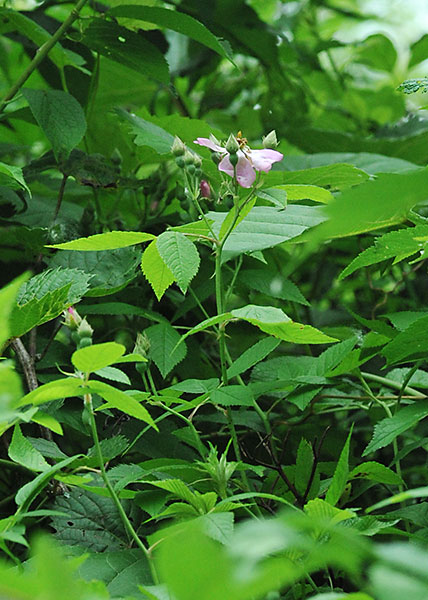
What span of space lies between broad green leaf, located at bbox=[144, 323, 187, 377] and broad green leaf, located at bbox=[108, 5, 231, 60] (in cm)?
40

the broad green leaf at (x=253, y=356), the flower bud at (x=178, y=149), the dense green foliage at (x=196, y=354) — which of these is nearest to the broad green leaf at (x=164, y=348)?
the dense green foliage at (x=196, y=354)

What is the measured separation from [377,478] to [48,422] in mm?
315

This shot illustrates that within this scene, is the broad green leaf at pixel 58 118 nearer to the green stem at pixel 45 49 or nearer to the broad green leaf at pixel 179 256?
the green stem at pixel 45 49

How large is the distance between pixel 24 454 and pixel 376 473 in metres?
0.32

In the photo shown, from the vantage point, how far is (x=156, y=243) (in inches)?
24.2

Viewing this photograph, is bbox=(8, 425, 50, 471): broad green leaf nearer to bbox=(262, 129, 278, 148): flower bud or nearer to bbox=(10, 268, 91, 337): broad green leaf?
bbox=(10, 268, 91, 337): broad green leaf

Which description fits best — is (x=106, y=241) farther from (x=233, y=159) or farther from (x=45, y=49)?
(x=45, y=49)

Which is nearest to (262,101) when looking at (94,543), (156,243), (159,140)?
(159,140)

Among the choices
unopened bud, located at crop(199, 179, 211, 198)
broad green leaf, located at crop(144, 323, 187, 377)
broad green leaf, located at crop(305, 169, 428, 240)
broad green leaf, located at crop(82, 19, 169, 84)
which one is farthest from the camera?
broad green leaf, located at crop(82, 19, 169, 84)

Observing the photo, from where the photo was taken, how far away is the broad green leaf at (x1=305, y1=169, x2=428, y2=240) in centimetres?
33

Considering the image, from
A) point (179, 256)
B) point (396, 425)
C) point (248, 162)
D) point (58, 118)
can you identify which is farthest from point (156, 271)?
point (58, 118)

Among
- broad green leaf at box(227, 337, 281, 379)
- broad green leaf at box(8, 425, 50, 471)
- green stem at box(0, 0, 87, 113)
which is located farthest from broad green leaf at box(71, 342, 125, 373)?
green stem at box(0, 0, 87, 113)

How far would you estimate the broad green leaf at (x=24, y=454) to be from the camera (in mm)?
→ 522

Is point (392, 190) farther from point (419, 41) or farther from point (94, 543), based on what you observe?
point (419, 41)
